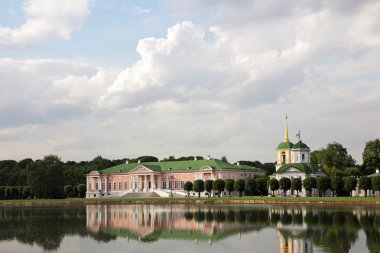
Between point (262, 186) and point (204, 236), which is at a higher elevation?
point (262, 186)

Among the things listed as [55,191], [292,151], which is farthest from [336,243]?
[55,191]

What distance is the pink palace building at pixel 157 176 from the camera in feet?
343

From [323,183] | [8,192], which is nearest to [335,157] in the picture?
[323,183]

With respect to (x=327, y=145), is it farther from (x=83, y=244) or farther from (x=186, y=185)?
(x=83, y=244)

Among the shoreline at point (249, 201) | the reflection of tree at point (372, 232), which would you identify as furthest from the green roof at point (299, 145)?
the reflection of tree at point (372, 232)

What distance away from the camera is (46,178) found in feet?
331

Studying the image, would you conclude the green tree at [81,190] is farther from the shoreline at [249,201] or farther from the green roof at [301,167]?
the green roof at [301,167]

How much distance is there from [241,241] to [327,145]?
88038 millimetres

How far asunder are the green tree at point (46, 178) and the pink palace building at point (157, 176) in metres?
11.7

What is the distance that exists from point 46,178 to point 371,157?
184ft

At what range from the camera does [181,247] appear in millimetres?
26469

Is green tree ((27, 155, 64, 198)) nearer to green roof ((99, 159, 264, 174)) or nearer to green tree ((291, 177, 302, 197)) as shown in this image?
green roof ((99, 159, 264, 174))

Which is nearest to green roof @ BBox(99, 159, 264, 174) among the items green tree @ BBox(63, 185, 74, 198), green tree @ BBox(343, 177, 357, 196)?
green tree @ BBox(63, 185, 74, 198)

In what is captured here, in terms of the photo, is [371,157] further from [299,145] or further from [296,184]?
[296,184]
